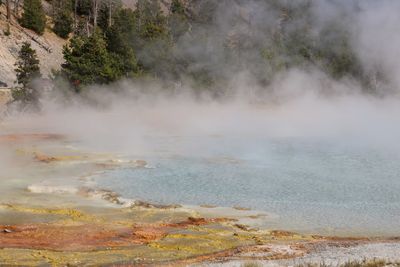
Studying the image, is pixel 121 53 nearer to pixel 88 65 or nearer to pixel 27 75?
pixel 88 65

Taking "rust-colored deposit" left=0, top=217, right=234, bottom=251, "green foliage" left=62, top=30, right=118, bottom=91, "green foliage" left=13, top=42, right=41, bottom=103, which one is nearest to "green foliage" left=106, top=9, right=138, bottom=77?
"green foliage" left=62, top=30, right=118, bottom=91

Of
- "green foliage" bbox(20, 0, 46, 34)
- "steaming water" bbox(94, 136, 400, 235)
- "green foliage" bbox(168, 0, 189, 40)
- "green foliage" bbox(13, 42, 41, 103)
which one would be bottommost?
"steaming water" bbox(94, 136, 400, 235)

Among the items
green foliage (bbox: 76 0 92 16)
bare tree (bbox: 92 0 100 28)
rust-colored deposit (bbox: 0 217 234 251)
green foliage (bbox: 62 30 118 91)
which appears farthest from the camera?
green foliage (bbox: 76 0 92 16)

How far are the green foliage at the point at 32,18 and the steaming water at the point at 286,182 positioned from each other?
80.9 feet

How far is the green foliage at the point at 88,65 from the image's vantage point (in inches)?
1334

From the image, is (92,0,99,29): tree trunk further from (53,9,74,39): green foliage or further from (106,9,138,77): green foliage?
(106,9,138,77): green foliage

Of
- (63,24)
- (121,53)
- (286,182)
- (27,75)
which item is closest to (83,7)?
(63,24)

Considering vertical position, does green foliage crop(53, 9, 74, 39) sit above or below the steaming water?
above

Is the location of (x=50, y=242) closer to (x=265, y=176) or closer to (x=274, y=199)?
(x=274, y=199)

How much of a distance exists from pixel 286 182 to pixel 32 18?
33.0 meters

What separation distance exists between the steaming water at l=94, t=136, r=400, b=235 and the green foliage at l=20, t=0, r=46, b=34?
2465cm

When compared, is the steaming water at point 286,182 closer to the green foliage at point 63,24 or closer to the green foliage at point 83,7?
the green foliage at point 63,24

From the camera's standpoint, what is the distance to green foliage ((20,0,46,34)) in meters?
42.7

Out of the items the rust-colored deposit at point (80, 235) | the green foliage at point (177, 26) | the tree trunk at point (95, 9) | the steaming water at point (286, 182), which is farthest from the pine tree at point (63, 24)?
the rust-colored deposit at point (80, 235)
